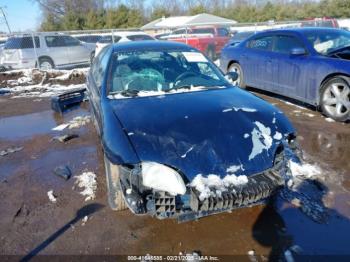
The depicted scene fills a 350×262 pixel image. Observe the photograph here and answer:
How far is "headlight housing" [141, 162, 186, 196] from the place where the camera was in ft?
7.99

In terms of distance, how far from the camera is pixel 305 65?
19.2 ft

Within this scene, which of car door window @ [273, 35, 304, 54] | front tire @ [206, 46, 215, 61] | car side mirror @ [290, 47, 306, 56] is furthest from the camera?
front tire @ [206, 46, 215, 61]

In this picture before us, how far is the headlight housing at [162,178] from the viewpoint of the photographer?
2436mm

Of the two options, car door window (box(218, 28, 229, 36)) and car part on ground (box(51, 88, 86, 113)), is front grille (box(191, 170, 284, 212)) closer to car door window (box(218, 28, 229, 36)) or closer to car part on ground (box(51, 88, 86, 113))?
car part on ground (box(51, 88, 86, 113))

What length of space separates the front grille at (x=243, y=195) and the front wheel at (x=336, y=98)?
3410mm

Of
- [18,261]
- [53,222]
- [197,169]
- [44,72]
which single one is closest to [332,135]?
[197,169]

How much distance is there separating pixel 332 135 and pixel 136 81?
324 centimetres

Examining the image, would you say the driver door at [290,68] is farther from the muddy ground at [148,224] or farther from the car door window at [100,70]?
the car door window at [100,70]

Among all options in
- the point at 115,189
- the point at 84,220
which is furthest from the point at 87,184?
the point at 115,189

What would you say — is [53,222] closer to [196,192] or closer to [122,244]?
[122,244]

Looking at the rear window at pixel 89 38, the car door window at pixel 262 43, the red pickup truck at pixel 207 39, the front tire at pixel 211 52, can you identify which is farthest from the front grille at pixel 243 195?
the rear window at pixel 89 38

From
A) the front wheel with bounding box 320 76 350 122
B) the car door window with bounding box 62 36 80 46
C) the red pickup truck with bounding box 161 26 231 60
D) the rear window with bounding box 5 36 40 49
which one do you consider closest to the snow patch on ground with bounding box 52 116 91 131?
the front wheel with bounding box 320 76 350 122

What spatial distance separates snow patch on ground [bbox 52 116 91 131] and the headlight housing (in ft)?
12.7

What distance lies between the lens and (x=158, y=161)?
2.51 metres
